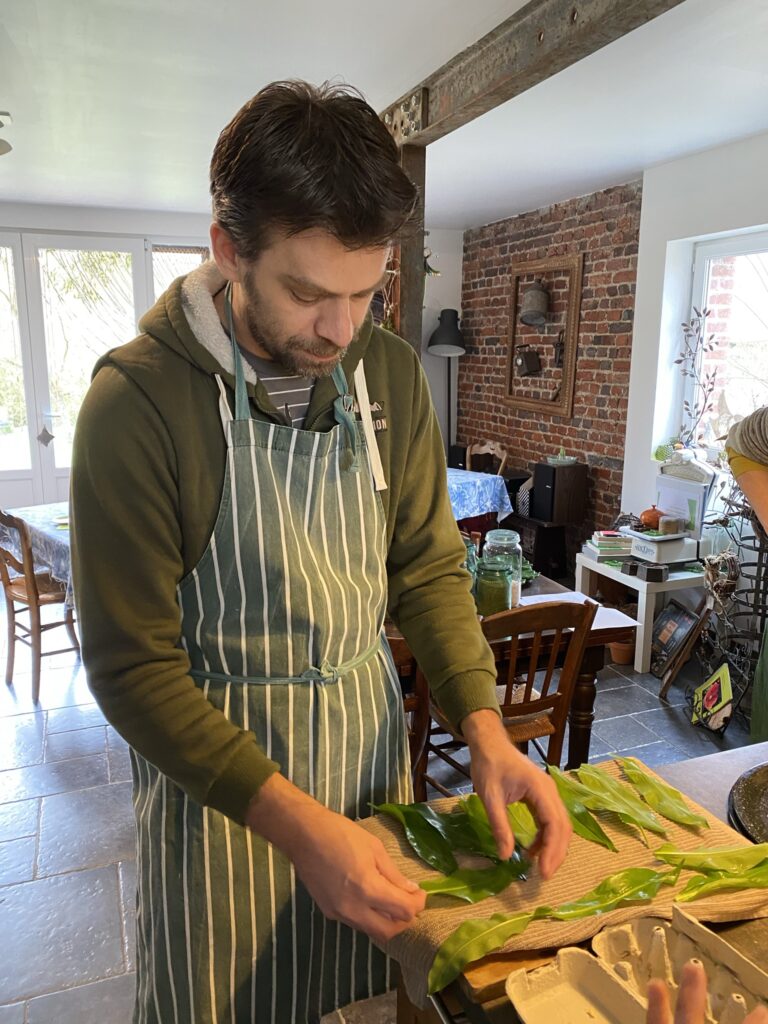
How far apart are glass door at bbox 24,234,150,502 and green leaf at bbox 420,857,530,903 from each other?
576cm

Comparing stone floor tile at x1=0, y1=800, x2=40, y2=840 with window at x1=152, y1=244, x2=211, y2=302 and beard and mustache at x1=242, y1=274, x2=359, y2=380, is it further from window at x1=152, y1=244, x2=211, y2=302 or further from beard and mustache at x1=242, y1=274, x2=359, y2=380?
window at x1=152, y1=244, x2=211, y2=302

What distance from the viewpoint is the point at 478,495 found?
5375mm

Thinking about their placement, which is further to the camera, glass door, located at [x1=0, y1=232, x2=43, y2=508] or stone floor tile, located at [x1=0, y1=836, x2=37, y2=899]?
glass door, located at [x1=0, y1=232, x2=43, y2=508]

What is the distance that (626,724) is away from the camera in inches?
140

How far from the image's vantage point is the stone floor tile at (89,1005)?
200 cm

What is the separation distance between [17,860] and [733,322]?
428 cm

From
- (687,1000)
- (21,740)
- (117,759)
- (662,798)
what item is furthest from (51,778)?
(687,1000)

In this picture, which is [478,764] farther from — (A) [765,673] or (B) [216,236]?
(A) [765,673]

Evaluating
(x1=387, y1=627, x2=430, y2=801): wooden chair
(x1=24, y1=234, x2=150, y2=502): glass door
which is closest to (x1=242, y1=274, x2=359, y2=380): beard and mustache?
(x1=387, y1=627, x2=430, y2=801): wooden chair

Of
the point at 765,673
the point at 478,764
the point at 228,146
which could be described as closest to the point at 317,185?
the point at 228,146

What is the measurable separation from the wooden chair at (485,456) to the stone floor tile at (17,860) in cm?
446

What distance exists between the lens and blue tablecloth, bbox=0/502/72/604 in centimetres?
378

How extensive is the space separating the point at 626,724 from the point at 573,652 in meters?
1.43

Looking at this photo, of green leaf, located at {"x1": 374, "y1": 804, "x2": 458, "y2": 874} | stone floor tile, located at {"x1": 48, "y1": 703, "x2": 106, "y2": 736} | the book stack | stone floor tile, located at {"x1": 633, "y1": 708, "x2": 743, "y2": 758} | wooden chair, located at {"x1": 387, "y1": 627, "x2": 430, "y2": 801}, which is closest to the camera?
green leaf, located at {"x1": 374, "y1": 804, "x2": 458, "y2": 874}
